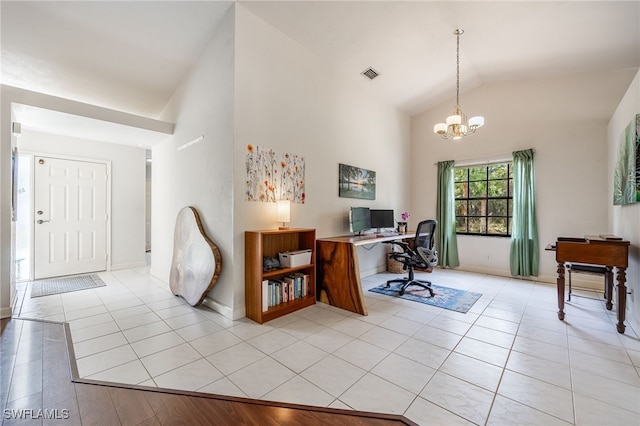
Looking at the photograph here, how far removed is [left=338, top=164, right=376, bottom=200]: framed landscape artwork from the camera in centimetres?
414

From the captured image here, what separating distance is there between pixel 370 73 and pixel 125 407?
4.65m

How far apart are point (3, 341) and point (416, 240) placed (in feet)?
13.8

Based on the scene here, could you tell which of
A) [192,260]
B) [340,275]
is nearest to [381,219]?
[340,275]

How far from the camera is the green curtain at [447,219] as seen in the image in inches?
205

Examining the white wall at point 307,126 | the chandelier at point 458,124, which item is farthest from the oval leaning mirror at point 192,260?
the chandelier at point 458,124

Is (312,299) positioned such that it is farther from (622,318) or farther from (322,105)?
(622,318)

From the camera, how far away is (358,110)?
14.7ft

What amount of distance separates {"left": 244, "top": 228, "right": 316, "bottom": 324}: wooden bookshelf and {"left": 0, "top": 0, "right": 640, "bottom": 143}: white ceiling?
96.0 inches

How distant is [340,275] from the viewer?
10.4ft

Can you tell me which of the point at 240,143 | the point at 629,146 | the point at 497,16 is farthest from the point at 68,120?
the point at 629,146

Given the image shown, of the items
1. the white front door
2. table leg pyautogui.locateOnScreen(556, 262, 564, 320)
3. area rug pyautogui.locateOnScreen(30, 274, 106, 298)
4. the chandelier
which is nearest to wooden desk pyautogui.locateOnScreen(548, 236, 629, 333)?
table leg pyautogui.locateOnScreen(556, 262, 564, 320)

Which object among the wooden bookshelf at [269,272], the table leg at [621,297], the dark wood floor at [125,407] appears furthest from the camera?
the wooden bookshelf at [269,272]

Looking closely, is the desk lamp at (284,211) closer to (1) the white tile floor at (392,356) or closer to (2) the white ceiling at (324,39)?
(1) the white tile floor at (392,356)

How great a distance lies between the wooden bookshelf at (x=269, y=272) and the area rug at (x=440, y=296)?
115 cm
